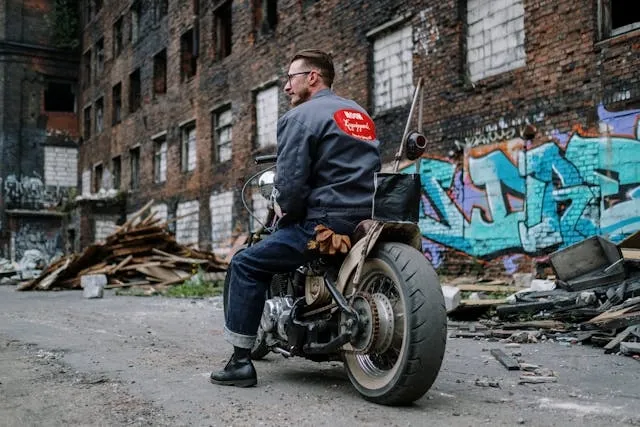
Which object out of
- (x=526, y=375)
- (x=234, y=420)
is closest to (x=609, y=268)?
(x=526, y=375)

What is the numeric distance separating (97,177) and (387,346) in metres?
29.6

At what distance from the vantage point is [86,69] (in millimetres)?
32344

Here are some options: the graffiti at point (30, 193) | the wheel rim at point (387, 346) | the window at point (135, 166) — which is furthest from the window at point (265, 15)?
the graffiti at point (30, 193)

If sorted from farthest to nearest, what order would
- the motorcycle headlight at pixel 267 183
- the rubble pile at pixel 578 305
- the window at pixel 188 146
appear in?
the window at pixel 188 146 → the rubble pile at pixel 578 305 → the motorcycle headlight at pixel 267 183

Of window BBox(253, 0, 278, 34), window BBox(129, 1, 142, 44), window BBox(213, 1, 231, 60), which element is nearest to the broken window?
window BBox(129, 1, 142, 44)

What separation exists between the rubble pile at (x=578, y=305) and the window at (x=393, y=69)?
5962 mm

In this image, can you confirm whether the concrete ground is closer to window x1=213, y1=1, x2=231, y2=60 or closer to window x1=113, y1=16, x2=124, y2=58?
window x1=213, y1=1, x2=231, y2=60

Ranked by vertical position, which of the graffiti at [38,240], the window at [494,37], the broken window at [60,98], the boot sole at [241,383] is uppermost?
the broken window at [60,98]

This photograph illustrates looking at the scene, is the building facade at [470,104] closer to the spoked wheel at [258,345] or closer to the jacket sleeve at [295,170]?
the spoked wheel at [258,345]

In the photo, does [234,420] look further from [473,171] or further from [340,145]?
[473,171]

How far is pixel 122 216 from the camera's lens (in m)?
26.1

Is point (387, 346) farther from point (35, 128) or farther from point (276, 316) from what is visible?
point (35, 128)

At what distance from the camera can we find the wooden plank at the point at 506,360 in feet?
13.3

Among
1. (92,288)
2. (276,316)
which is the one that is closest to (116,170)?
(92,288)
